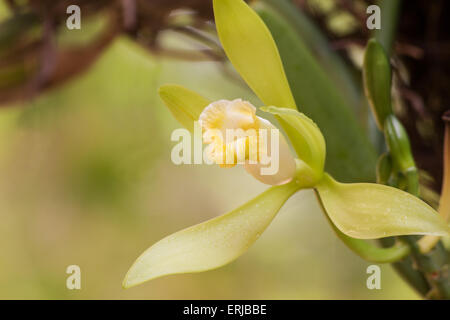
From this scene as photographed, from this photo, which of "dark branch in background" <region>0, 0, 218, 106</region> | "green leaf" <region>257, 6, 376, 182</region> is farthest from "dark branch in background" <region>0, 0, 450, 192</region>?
"green leaf" <region>257, 6, 376, 182</region>

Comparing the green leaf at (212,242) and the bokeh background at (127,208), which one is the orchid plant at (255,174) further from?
the bokeh background at (127,208)

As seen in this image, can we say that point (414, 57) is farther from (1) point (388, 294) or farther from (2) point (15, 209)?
(2) point (15, 209)

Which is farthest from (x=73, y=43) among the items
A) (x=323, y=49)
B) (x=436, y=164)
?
(x=436, y=164)

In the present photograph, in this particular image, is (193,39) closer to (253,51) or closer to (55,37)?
(55,37)

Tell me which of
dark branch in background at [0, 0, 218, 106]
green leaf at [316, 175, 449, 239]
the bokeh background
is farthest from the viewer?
the bokeh background

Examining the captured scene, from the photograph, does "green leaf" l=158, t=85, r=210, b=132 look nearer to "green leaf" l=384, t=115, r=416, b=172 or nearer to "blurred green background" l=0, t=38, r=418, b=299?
"green leaf" l=384, t=115, r=416, b=172
